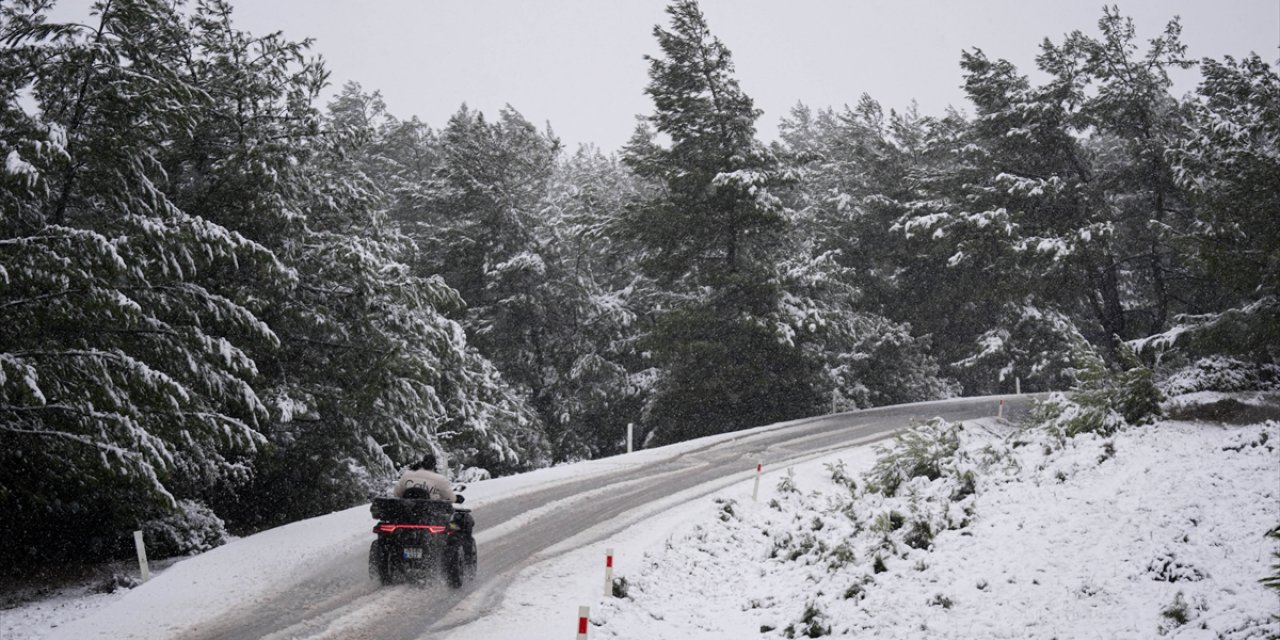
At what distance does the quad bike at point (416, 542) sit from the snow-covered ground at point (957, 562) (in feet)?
3.43

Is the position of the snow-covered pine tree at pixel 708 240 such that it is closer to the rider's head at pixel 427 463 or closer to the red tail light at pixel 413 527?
the rider's head at pixel 427 463

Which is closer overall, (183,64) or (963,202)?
(183,64)

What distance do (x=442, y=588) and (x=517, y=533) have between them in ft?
10.8

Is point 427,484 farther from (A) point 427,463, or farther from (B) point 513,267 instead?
(B) point 513,267

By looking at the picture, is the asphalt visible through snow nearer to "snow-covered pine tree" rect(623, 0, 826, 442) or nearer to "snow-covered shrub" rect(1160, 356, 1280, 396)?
"snow-covered pine tree" rect(623, 0, 826, 442)

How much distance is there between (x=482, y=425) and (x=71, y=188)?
11.1 meters

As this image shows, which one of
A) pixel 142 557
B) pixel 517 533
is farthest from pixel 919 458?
pixel 142 557

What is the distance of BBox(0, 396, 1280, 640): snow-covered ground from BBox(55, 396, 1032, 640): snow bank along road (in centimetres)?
15

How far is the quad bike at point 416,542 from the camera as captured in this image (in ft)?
34.1

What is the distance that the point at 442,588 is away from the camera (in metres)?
10.7

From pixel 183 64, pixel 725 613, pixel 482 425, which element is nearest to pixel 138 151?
pixel 183 64

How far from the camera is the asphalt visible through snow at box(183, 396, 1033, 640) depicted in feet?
30.3

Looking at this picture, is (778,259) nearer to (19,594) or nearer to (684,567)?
(684,567)

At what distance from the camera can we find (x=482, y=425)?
21875 mm
